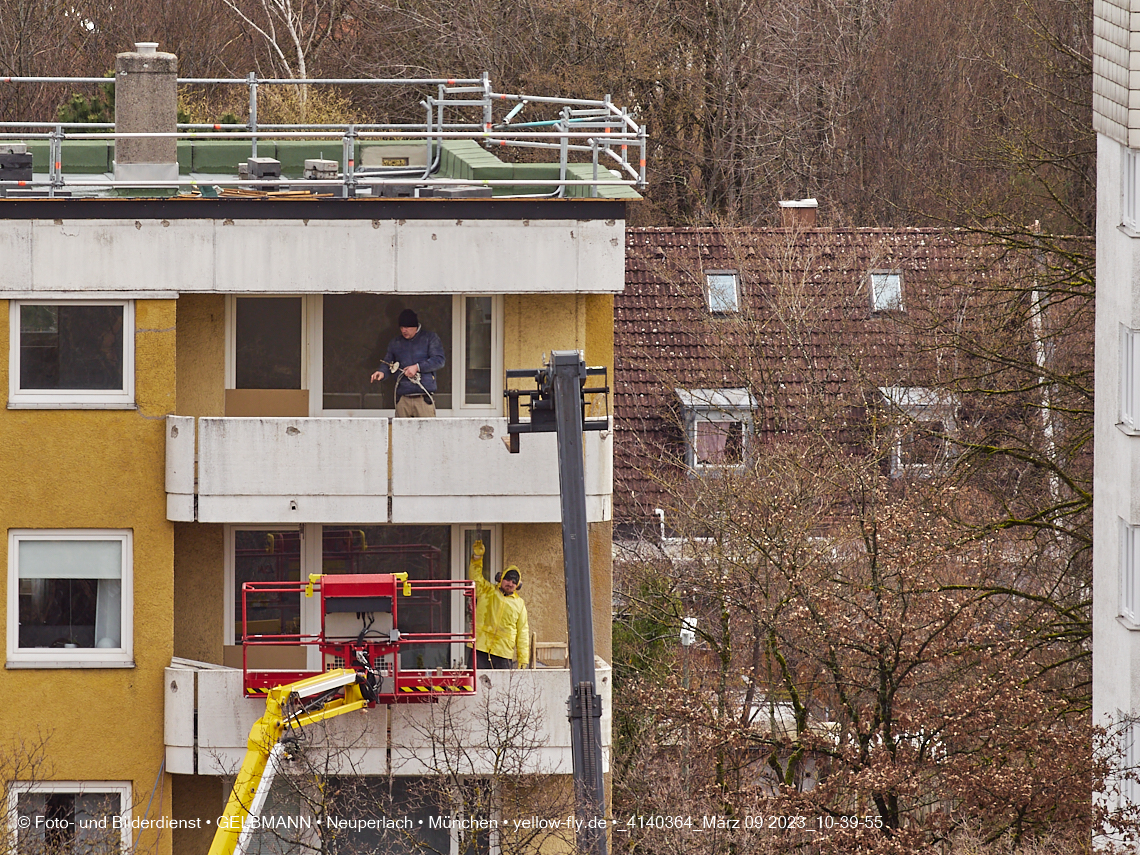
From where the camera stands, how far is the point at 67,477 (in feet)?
67.4

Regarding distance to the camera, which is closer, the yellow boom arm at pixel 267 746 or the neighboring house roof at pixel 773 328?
the yellow boom arm at pixel 267 746

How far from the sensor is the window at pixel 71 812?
20031mm

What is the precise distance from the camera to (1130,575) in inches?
947

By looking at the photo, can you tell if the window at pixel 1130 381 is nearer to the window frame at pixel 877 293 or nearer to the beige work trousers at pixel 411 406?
the beige work trousers at pixel 411 406

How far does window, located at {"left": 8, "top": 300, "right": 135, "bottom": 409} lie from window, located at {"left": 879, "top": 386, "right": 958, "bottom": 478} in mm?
17484

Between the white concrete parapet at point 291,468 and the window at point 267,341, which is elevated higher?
the window at point 267,341

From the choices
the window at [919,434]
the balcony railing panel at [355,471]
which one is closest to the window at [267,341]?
the balcony railing panel at [355,471]

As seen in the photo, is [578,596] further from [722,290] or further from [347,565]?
[722,290]

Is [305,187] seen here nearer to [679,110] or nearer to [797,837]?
[797,837]

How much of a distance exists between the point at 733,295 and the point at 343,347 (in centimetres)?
2052

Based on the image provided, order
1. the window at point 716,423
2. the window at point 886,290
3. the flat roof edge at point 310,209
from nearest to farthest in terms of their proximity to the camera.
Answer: the flat roof edge at point 310,209 < the window at point 716,423 < the window at point 886,290

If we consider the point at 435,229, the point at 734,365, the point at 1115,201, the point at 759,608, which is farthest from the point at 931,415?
the point at 435,229

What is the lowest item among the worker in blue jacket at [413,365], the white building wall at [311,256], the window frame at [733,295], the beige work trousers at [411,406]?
the beige work trousers at [411,406]

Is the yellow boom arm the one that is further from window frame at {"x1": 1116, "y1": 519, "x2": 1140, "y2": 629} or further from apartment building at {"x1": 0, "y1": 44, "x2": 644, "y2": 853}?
window frame at {"x1": 1116, "y1": 519, "x2": 1140, "y2": 629}
